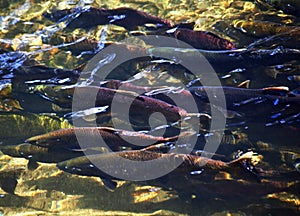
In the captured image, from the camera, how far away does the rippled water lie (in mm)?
3234

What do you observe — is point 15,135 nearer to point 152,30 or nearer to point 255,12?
point 152,30

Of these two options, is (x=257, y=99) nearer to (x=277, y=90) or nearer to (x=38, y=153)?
(x=277, y=90)

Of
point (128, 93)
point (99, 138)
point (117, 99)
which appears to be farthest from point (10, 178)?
point (128, 93)

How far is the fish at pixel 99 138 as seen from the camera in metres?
3.33

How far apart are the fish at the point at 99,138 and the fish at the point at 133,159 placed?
0.15 m

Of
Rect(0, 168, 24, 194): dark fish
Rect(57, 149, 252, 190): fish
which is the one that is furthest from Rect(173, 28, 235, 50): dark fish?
Rect(0, 168, 24, 194): dark fish

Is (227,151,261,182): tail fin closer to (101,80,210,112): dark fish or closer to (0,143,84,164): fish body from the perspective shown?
(101,80,210,112): dark fish

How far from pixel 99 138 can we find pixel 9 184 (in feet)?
3.62

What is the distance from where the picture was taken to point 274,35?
4.35 m

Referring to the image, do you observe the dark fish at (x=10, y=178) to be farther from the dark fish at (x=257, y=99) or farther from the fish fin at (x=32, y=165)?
the dark fish at (x=257, y=99)

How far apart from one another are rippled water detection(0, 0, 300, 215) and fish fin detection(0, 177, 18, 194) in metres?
0.01

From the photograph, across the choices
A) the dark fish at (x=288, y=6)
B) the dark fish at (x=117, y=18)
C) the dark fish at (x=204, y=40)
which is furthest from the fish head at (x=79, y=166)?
the dark fish at (x=288, y=6)

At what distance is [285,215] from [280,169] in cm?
52

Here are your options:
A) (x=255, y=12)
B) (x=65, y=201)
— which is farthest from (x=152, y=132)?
(x=255, y=12)
